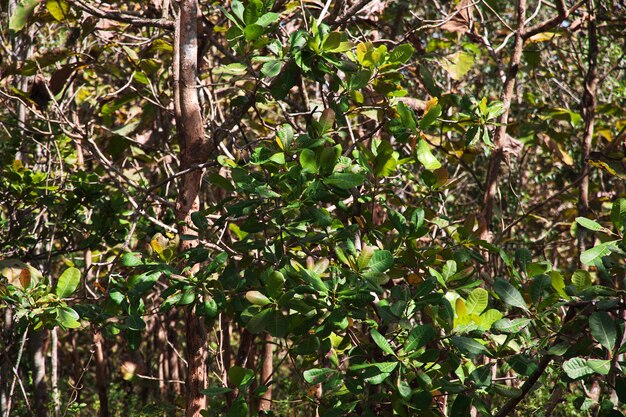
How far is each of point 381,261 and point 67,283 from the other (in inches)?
38.0

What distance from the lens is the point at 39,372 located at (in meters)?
4.00

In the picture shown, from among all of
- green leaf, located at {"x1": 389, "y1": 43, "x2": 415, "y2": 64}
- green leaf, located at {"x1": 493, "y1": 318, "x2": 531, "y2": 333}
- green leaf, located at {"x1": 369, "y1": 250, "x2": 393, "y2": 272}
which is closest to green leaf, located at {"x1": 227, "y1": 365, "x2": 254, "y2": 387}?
green leaf, located at {"x1": 369, "y1": 250, "x2": 393, "y2": 272}

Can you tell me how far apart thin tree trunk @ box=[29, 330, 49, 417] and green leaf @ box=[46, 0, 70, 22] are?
172 cm

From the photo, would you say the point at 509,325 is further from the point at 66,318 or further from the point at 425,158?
the point at 66,318

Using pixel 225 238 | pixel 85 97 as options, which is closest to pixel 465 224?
pixel 225 238

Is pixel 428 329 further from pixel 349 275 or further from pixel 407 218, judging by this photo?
pixel 407 218

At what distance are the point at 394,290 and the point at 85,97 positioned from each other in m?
3.39

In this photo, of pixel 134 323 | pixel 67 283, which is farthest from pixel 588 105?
pixel 67 283

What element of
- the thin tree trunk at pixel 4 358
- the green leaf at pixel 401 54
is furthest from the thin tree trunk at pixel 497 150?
the thin tree trunk at pixel 4 358

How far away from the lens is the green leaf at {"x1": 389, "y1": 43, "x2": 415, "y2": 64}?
2.44 m

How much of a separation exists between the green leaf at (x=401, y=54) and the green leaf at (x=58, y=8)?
1480 mm

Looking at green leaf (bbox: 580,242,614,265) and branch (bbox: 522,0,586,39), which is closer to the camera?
green leaf (bbox: 580,242,614,265)

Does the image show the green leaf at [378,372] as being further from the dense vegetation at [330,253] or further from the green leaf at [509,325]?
the green leaf at [509,325]

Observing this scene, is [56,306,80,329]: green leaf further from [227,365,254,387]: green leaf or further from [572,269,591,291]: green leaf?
[572,269,591,291]: green leaf
